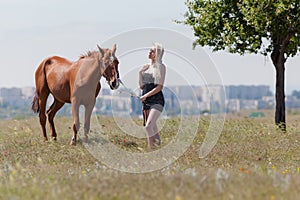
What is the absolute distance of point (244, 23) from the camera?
2019cm

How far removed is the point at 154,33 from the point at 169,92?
2050mm

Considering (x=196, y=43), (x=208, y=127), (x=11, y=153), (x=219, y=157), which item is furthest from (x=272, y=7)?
(x=11, y=153)

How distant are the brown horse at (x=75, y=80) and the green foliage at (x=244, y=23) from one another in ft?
17.3

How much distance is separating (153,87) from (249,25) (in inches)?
286

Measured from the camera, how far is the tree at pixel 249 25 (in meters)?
19.3

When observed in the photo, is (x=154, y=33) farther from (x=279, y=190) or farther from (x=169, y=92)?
(x=279, y=190)

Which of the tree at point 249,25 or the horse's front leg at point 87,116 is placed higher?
the tree at point 249,25

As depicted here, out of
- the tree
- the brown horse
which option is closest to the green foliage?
the tree

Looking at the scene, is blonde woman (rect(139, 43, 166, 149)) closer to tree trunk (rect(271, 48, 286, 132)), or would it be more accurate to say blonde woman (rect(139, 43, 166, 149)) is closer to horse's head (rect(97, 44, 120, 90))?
horse's head (rect(97, 44, 120, 90))

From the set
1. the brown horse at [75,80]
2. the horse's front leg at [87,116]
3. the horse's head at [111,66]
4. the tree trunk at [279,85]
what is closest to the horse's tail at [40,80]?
the brown horse at [75,80]

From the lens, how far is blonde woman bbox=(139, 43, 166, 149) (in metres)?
13.7

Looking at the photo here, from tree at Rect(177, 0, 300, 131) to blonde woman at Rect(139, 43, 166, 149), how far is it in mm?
6489

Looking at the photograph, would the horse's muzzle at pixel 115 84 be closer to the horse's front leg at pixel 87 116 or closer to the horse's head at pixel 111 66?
the horse's head at pixel 111 66

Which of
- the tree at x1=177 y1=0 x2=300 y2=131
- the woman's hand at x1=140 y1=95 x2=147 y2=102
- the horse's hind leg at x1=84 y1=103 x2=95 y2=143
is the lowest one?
the horse's hind leg at x1=84 y1=103 x2=95 y2=143
